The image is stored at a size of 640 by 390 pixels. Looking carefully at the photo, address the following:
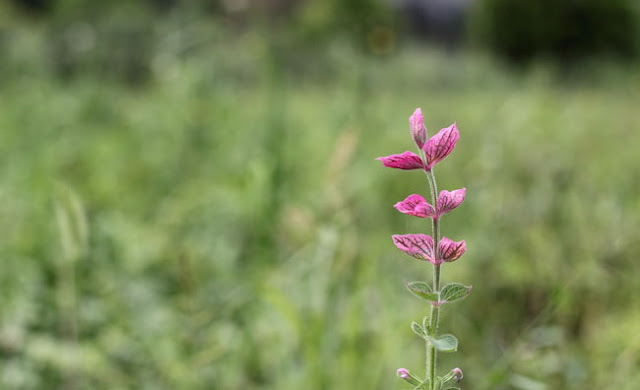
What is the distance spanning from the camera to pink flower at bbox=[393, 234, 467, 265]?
0.35 m

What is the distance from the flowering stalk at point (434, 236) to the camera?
1.11ft

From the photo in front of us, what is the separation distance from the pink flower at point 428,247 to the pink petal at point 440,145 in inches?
1.6

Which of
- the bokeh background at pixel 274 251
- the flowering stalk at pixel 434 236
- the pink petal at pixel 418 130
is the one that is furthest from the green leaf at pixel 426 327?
the bokeh background at pixel 274 251

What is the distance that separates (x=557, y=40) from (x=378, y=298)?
51.7 feet

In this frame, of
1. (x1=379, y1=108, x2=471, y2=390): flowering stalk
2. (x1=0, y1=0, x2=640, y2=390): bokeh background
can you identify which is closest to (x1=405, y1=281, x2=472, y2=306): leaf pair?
(x1=379, y1=108, x2=471, y2=390): flowering stalk

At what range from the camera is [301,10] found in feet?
56.2

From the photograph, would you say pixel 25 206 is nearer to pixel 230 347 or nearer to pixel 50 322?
pixel 50 322

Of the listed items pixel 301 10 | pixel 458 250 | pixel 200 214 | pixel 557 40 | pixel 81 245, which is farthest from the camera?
pixel 301 10

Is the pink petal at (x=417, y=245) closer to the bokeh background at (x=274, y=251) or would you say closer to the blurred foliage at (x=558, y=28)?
the bokeh background at (x=274, y=251)

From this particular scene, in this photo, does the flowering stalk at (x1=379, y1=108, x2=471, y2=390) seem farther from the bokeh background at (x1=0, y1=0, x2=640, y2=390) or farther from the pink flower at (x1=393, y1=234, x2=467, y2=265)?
the bokeh background at (x1=0, y1=0, x2=640, y2=390)

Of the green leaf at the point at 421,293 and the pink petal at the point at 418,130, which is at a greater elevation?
the pink petal at the point at 418,130

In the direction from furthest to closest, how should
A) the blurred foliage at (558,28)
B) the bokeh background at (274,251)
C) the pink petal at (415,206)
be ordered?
the blurred foliage at (558,28), the bokeh background at (274,251), the pink petal at (415,206)

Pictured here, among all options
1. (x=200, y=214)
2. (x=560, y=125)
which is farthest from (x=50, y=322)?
(x=560, y=125)

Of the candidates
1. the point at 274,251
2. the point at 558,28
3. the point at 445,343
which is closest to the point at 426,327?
the point at 445,343
